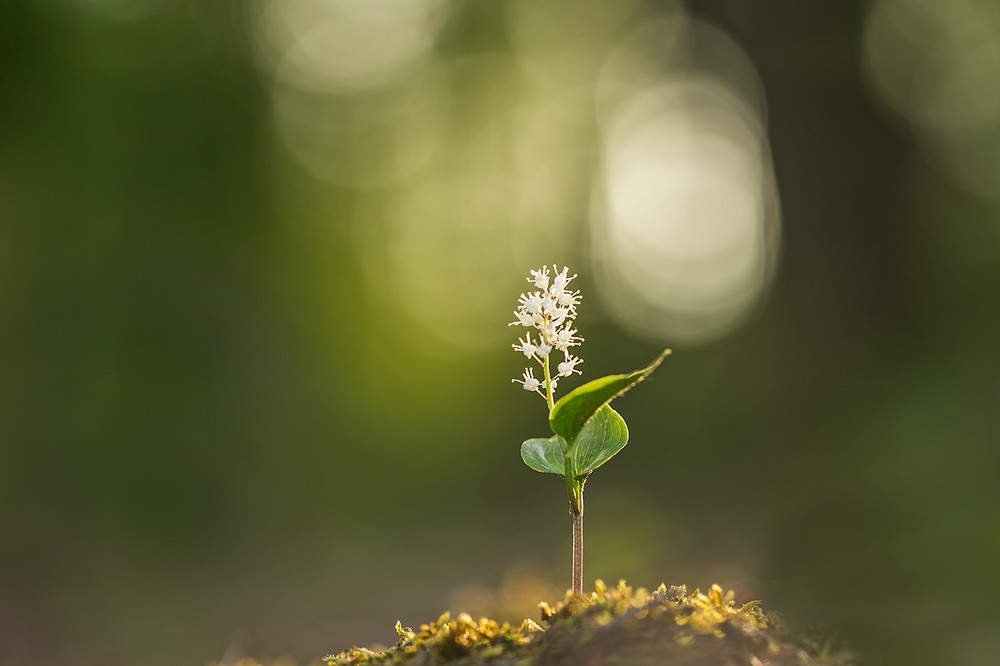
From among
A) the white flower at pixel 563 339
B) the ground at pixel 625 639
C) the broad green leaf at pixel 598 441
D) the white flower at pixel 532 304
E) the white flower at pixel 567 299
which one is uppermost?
the white flower at pixel 567 299

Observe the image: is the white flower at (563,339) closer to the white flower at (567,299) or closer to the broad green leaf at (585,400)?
the white flower at (567,299)

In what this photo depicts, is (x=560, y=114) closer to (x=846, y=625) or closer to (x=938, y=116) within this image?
(x=938, y=116)

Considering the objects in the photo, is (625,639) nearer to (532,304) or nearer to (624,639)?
(624,639)

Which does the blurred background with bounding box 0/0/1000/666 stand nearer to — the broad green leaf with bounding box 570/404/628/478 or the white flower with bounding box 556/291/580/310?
the broad green leaf with bounding box 570/404/628/478

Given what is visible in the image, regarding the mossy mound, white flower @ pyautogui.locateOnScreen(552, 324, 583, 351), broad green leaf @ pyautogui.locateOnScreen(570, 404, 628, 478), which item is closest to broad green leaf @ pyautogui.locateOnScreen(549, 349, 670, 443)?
broad green leaf @ pyautogui.locateOnScreen(570, 404, 628, 478)

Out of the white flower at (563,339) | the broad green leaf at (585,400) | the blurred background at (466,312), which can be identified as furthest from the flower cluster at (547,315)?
the blurred background at (466,312)

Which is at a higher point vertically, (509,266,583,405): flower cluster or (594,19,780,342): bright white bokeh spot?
(594,19,780,342): bright white bokeh spot
